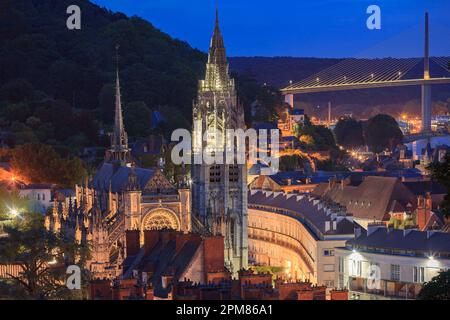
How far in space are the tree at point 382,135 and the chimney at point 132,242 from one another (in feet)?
415

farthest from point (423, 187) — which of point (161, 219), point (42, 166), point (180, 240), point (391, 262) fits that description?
point (180, 240)

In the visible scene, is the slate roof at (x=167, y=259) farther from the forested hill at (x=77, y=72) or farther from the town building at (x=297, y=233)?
the forested hill at (x=77, y=72)

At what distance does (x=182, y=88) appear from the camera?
152 m

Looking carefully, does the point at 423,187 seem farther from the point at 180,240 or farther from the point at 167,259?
the point at 167,259

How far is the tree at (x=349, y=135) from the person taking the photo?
189 meters

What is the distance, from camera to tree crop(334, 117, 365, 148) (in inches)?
7426

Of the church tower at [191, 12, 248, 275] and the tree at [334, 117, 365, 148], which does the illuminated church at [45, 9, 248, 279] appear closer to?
the church tower at [191, 12, 248, 275]

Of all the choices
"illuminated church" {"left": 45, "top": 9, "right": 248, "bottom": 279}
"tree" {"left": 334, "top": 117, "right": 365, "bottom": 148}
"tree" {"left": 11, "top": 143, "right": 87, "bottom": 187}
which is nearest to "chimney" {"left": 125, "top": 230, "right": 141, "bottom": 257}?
"illuminated church" {"left": 45, "top": 9, "right": 248, "bottom": 279}

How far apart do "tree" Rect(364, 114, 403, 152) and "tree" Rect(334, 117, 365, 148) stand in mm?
1416

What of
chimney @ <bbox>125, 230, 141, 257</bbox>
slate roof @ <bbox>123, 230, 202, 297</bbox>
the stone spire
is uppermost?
the stone spire

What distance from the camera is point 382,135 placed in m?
186

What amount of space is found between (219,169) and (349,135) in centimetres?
11436

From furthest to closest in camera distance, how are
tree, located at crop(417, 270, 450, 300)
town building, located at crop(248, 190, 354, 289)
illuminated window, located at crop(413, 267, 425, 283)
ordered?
town building, located at crop(248, 190, 354, 289), illuminated window, located at crop(413, 267, 425, 283), tree, located at crop(417, 270, 450, 300)

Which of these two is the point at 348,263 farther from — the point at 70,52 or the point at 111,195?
the point at 70,52
